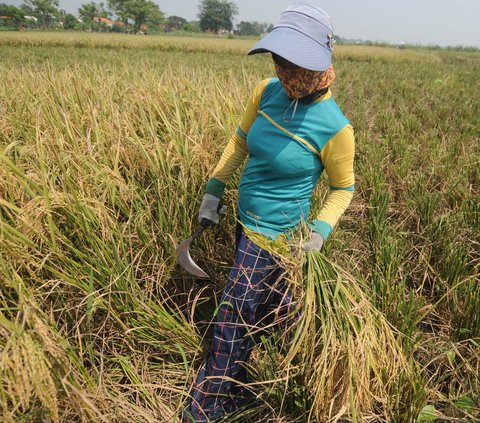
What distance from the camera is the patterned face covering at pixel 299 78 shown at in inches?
42.6

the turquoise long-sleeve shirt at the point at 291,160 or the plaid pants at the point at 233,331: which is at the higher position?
the turquoise long-sleeve shirt at the point at 291,160

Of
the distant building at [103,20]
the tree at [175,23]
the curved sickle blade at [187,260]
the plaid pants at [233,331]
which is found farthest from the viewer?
the tree at [175,23]

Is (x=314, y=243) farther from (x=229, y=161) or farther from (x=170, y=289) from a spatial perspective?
(x=170, y=289)

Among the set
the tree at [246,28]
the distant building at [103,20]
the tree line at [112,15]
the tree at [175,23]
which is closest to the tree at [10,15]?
the tree line at [112,15]

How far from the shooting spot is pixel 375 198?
7.08 feet

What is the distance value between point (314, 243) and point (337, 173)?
0.28m

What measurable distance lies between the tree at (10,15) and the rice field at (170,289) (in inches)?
2701

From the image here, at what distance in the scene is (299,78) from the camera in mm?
1094

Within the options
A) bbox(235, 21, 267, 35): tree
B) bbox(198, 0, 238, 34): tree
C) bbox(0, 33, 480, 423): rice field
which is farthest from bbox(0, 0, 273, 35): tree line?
bbox(0, 33, 480, 423): rice field

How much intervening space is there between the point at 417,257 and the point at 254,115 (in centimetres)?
124

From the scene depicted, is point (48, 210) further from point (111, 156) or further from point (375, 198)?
point (375, 198)

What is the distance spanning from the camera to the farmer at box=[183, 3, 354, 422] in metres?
1.11

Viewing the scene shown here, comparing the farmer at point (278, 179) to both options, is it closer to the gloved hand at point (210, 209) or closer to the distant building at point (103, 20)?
the gloved hand at point (210, 209)

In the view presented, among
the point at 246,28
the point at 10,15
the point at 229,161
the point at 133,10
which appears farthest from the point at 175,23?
the point at 229,161
